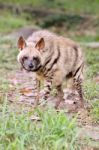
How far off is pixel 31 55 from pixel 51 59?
0.30 m

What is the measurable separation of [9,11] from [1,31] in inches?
203

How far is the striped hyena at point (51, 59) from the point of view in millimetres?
8492

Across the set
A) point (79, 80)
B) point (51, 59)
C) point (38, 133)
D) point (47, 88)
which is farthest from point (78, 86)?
point (38, 133)

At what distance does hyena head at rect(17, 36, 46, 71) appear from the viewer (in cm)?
845

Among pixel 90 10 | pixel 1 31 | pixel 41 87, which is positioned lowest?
pixel 41 87

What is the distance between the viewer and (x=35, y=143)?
6508mm

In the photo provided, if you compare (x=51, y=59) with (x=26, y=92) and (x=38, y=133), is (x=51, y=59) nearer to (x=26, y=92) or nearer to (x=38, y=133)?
(x=26, y=92)

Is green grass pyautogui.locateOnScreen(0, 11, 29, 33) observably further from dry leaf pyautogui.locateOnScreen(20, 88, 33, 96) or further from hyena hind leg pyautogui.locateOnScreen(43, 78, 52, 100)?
hyena hind leg pyautogui.locateOnScreen(43, 78, 52, 100)

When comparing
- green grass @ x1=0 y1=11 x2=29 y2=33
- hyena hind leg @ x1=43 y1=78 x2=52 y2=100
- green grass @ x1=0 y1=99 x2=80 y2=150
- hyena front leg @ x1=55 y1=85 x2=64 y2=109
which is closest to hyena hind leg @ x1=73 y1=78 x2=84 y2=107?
hyena front leg @ x1=55 y1=85 x2=64 y2=109

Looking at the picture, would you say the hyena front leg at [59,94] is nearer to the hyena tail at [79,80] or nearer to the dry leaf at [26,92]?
the hyena tail at [79,80]

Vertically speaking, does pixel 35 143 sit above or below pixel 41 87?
below

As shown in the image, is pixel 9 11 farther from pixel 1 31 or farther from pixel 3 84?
pixel 3 84

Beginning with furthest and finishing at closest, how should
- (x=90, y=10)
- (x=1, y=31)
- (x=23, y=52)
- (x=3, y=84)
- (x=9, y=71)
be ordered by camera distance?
1. (x=90, y=10)
2. (x=1, y=31)
3. (x=9, y=71)
4. (x=3, y=84)
5. (x=23, y=52)

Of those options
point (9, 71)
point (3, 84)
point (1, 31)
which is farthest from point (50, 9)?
point (3, 84)
